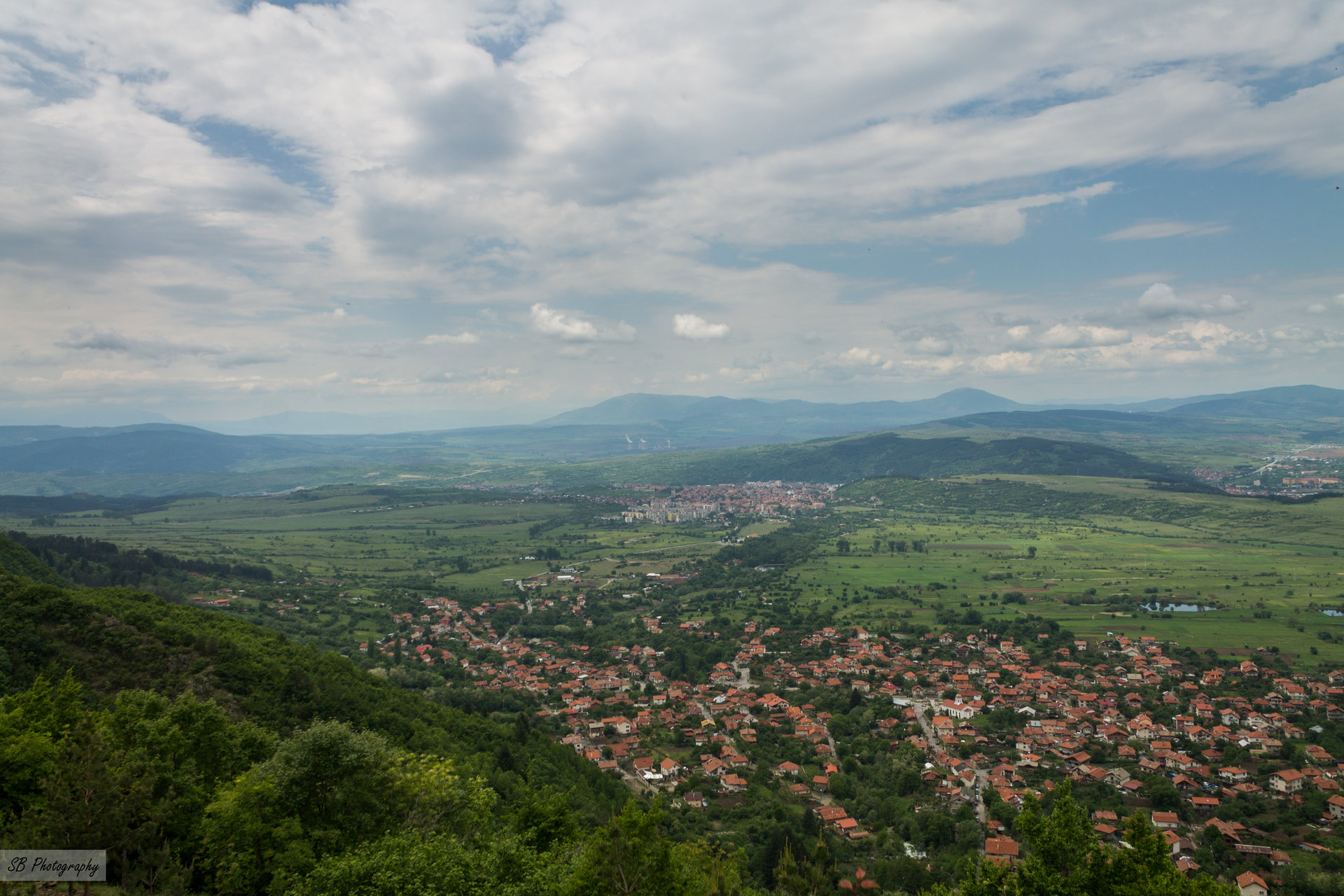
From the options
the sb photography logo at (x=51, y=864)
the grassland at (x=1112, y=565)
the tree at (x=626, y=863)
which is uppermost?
the sb photography logo at (x=51, y=864)

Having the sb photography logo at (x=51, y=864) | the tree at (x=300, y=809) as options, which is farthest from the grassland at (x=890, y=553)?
the sb photography logo at (x=51, y=864)

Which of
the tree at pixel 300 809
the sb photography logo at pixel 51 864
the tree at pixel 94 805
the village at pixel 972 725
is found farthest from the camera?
the village at pixel 972 725

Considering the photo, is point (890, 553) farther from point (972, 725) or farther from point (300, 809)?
point (300, 809)

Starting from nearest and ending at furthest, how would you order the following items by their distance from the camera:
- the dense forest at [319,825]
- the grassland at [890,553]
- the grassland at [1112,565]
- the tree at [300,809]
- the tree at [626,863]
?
the dense forest at [319,825] < the tree at [626,863] < the tree at [300,809] < the grassland at [1112,565] < the grassland at [890,553]

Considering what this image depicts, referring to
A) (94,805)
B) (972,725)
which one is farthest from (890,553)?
(94,805)

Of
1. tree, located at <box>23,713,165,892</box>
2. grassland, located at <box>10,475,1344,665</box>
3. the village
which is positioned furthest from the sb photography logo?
grassland, located at <box>10,475,1344,665</box>

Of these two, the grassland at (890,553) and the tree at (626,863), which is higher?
the tree at (626,863)

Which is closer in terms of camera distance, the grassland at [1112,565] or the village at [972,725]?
the village at [972,725]

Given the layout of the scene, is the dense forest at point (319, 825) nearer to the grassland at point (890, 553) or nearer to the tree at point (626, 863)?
the tree at point (626, 863)

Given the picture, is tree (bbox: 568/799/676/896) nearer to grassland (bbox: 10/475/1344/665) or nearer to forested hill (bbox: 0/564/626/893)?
forested hill (bbox: 0/564/626/893)
